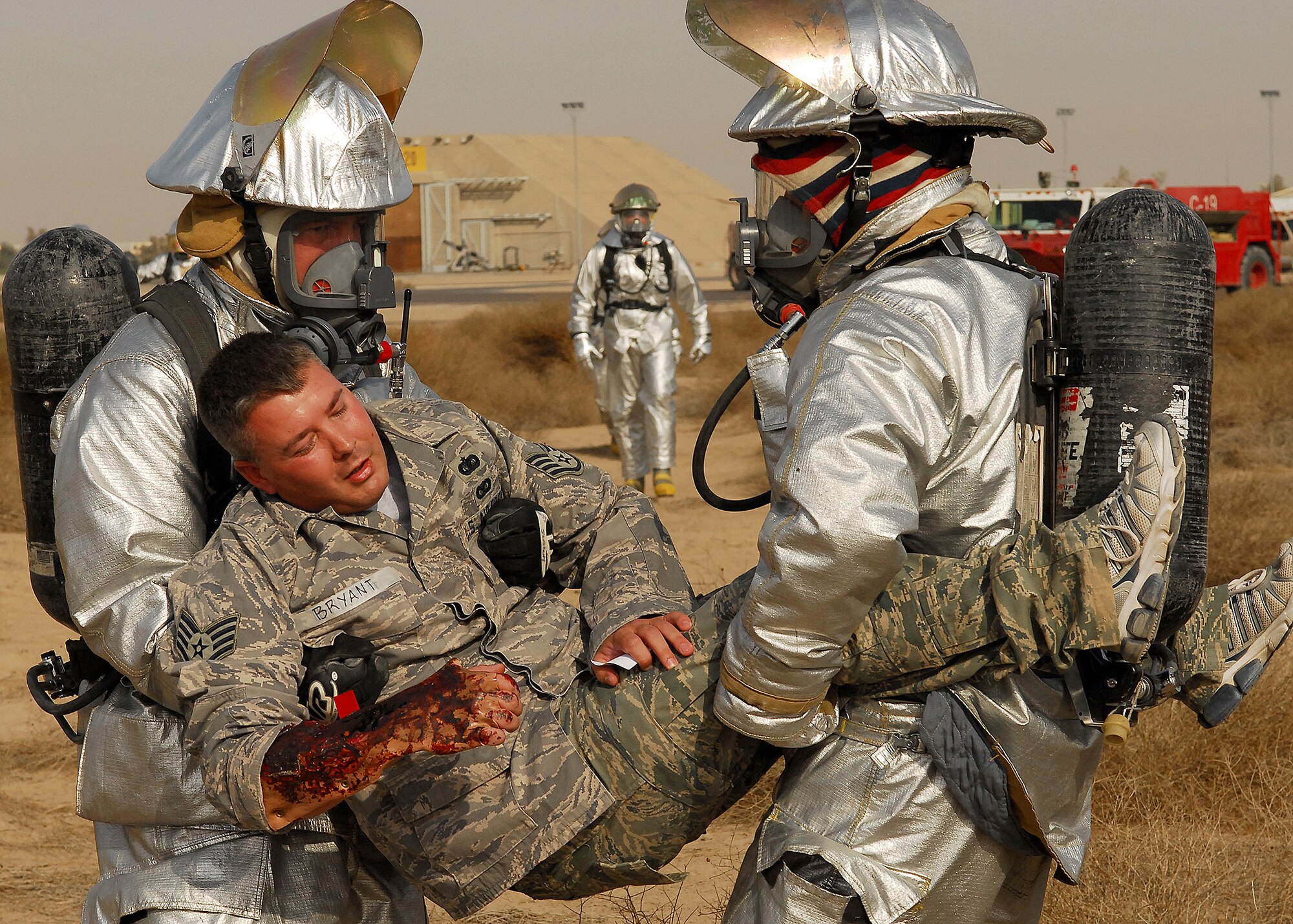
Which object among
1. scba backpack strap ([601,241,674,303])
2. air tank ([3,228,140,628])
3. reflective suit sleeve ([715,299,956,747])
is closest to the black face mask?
reflective suit sleeve ([715,299,956,747])

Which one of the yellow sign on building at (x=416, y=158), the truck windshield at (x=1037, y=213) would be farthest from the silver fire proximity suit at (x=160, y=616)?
the yellow sign on building at (x=416, y=158)

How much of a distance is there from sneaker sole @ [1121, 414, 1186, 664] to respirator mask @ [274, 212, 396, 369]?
5.64ft

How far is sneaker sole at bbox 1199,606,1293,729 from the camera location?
2252 millimetres

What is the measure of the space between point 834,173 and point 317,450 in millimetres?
1082

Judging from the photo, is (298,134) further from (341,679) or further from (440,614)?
(341,679)

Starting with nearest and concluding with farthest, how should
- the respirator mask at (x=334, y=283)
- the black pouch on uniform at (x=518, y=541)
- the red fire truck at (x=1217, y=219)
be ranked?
1. the black pouch on uniform at (x=518, y=541)
2. the respirator mask at (x=334, y=283)
3. the red fire truck at (x=1217, y=219)

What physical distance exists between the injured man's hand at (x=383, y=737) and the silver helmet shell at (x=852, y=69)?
113cm

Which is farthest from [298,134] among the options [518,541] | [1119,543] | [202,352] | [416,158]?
[416,158]

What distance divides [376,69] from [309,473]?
129 cm

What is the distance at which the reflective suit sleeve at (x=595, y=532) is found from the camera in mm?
2570

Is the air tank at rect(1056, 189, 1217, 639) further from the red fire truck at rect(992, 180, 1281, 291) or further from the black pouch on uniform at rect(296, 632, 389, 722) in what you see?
the red fire truck at rect(992, 180, 1281, 291)

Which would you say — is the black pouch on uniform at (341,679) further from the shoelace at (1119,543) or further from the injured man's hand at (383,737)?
the shoelace at (1119,543)

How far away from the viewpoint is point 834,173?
91.7 inches

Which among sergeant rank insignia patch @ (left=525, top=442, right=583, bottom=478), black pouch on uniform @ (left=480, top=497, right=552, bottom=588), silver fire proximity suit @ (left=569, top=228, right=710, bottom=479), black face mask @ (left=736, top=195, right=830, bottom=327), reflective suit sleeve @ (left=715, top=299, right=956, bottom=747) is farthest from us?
silver fire proximity suit @ (left=569, top=228, right=710, bottom=479)
